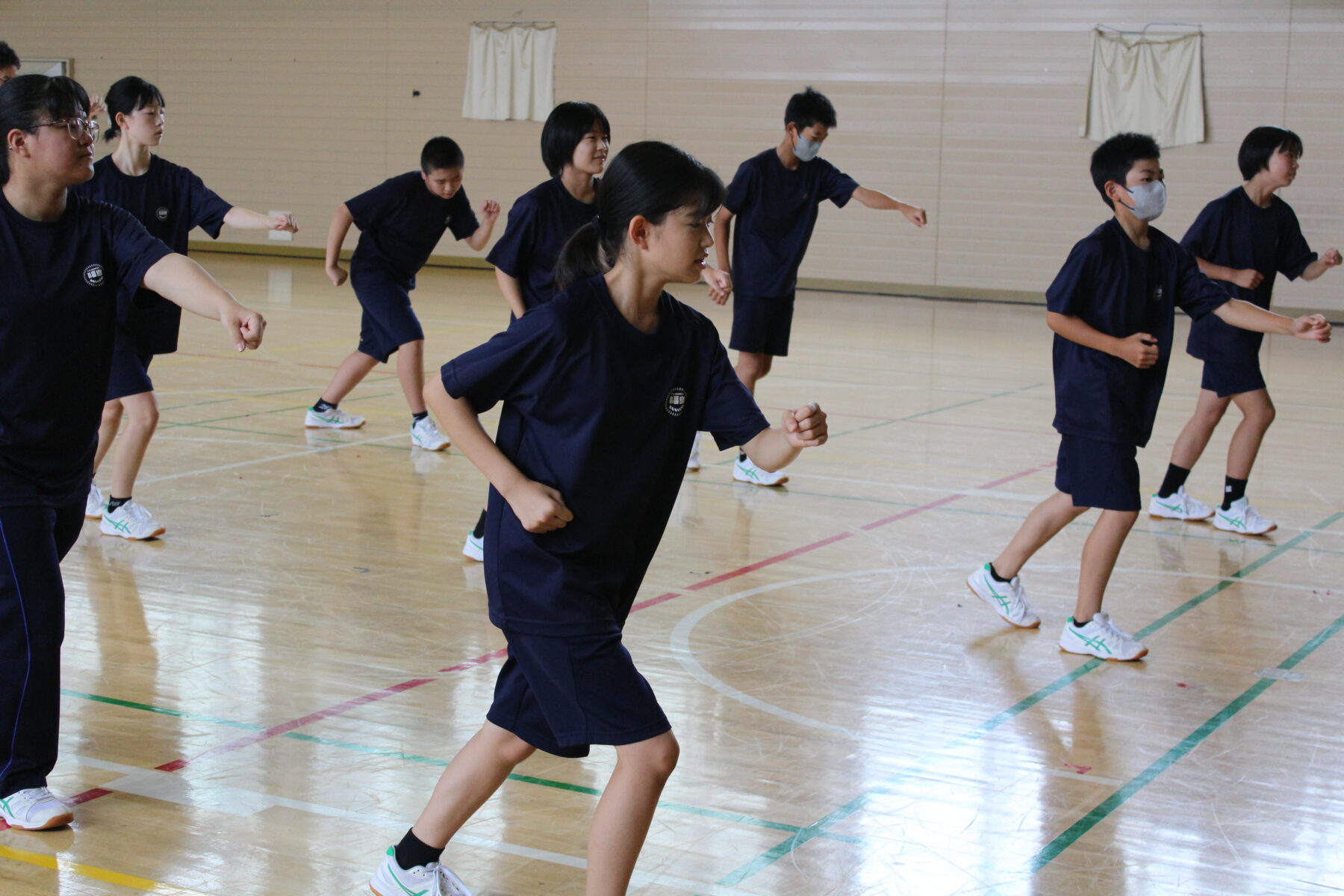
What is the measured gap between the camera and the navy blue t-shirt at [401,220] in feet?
24.8

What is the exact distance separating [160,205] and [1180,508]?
14.3 ft

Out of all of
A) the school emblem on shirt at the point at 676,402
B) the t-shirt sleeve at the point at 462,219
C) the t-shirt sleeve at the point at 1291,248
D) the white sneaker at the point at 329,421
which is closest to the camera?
the school emblem on shirt at the point at 676,402

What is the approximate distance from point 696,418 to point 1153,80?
14.7 m

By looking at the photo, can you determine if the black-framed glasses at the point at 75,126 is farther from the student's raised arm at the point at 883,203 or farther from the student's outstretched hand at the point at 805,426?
the student's raised arm at the point at 883,203

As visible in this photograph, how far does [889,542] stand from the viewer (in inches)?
227

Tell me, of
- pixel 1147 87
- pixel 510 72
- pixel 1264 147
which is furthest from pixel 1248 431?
pixel 510 72

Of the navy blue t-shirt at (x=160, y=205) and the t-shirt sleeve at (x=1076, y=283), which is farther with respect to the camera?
the navy blue t-shirt at (x=160, y=205)

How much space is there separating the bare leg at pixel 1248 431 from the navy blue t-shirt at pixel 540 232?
3003 mm

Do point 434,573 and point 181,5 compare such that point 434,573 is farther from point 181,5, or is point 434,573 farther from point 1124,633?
point 181,5

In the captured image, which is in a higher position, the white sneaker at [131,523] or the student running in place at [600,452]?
the student running in place at [600,452]

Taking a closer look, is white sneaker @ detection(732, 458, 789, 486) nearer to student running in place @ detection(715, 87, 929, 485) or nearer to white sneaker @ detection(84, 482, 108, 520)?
student running in place @ detection(715, 87, 929, 485)

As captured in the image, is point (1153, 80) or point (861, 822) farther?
point (1153, 80)

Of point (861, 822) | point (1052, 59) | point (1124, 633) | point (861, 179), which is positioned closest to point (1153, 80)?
point (1052, 59)

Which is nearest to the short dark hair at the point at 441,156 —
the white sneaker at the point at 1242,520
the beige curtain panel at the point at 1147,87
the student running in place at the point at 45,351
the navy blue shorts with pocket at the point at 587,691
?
the white sneaker at the point at 1242,520
